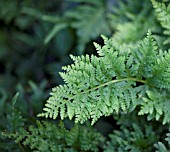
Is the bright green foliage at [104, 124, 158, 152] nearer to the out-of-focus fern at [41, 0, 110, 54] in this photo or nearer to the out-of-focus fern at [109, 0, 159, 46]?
the out-of-focus fern at [109, 0, 159, 46]

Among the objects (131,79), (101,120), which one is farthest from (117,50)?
(101,120)

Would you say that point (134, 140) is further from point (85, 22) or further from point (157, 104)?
point (85, 22)

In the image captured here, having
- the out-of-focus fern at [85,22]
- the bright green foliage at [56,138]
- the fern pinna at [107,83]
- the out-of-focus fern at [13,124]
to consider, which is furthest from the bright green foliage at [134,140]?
the out-of-focus fern at [85,22]

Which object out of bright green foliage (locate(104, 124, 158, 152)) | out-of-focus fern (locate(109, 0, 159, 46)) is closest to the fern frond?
bright green foliage (locate(104, 124, 158, 152))

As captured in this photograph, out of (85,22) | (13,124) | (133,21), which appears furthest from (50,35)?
(13,124)

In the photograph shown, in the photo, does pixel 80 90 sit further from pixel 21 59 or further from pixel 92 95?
pixel 21 59
